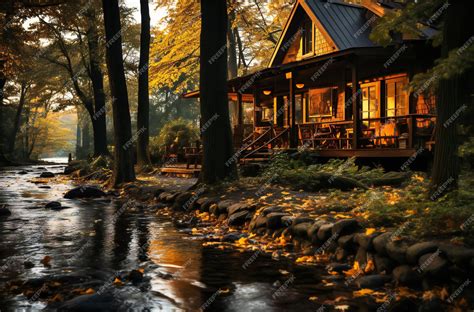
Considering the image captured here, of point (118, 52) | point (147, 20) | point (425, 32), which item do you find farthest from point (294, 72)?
point (147, 20)

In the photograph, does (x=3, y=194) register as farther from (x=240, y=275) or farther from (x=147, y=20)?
(x=240, y=275)

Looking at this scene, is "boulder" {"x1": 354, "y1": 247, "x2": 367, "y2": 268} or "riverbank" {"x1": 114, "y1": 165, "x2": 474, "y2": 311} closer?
"riverbank" {"x1": 114, "y1": 165, "x2": 474, "y2": 311}

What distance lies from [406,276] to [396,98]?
16.1 metres

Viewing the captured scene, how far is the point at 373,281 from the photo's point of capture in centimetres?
573

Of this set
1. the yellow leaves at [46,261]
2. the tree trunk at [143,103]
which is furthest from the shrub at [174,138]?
the yellow leaves at [46,261]

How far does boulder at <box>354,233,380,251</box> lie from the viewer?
6434mm

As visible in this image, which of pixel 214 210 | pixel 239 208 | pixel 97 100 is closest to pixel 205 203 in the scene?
pixel 214 210

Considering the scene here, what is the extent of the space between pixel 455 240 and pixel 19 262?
18.6 feet

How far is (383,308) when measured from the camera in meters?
4.92

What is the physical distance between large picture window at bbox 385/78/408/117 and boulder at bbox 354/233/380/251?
47.1 ft

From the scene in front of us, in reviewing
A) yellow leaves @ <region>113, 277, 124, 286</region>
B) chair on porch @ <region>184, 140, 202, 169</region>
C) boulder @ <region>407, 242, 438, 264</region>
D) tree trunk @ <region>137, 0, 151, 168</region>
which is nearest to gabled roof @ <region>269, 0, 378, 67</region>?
tree trunk @ <region>137, 0, 151, 168</region>

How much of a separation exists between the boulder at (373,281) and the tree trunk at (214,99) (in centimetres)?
792

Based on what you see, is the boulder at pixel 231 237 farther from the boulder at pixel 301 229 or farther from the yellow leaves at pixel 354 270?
the yellow leaves at pixel 354 270

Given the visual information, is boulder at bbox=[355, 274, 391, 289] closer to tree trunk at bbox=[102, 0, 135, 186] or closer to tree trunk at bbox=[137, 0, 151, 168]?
tree trunk at bbox=[102, 0, 135, 186]
